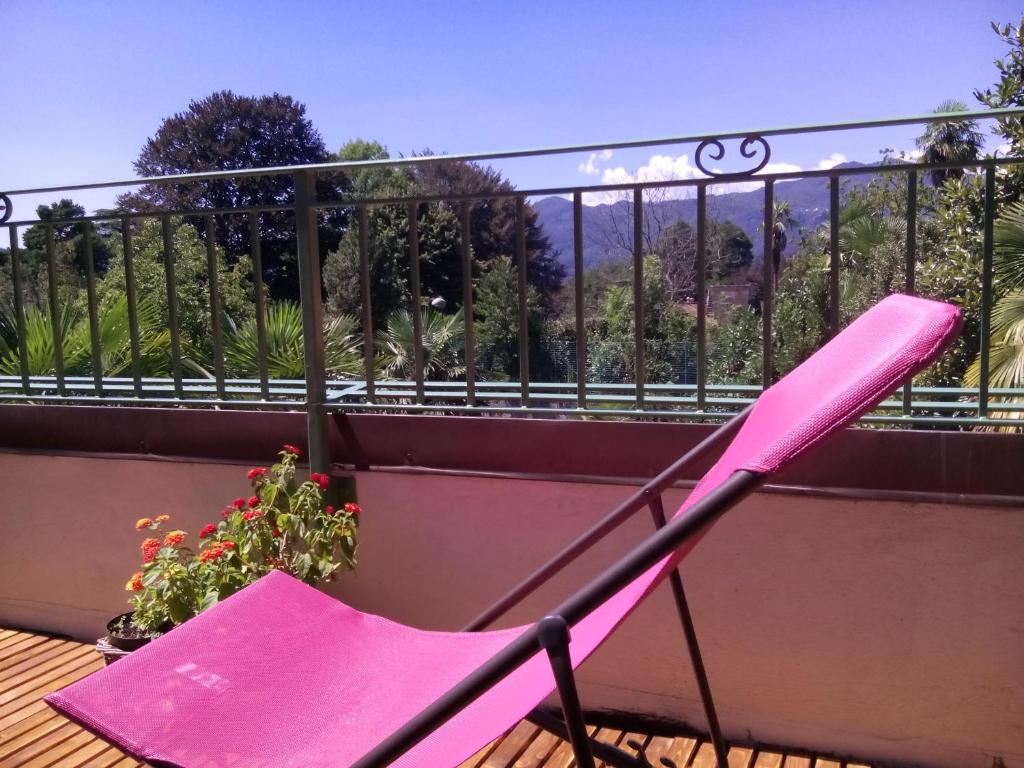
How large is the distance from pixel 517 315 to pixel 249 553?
105 centimetres

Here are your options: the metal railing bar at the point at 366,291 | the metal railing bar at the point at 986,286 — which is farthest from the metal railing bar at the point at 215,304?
the metal railing bar at the point at 986,286

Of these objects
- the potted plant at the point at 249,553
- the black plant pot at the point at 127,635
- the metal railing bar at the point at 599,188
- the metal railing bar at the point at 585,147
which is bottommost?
the black plant pot at the point at 127,635

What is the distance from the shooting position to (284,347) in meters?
2.97

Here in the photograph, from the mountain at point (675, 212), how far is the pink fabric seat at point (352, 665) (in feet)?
2.94

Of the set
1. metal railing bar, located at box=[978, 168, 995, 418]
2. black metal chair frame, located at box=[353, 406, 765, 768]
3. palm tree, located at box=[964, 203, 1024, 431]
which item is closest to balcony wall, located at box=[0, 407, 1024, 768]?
metal railing bar, located at box=[978, 168, 995, 418]

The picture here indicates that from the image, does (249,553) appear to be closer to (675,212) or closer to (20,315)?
(20,315)

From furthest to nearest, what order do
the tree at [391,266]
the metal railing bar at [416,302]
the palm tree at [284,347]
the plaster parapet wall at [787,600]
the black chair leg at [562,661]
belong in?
the palm tree at [284,347], the tree at [391,266], the metal railing bar at [416,302], the plaster parapet wall at [787,600], the black chair leg at [562,661]

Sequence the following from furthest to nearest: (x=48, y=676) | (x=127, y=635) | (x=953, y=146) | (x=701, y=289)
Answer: (x=953, y=146), (x=48, y=676), (x=127, y=635), (x=701, y=289)

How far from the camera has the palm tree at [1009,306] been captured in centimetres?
310

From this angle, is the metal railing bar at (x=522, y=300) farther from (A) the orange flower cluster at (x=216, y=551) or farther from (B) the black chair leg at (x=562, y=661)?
Result: (B) the black chair leg at (x=562, y=661)

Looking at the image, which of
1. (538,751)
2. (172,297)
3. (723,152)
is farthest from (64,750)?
(723,152)

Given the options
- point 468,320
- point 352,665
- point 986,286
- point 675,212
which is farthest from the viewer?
point 675,212

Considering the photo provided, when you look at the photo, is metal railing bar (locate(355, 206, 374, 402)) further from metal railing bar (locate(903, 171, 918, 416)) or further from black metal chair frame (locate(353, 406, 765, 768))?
black metal chair frame (locate(353, 406, 765, 768))

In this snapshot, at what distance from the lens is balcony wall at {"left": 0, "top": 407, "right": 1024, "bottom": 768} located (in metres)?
1.98
